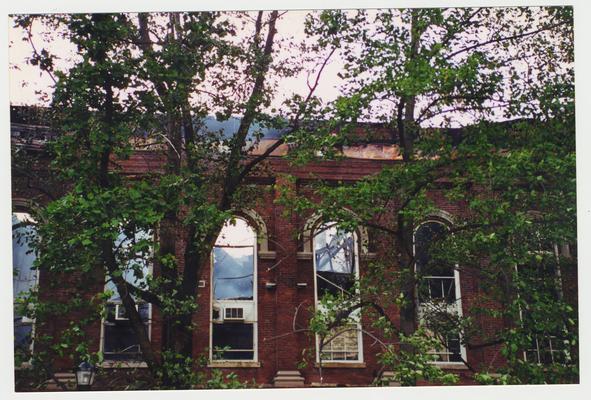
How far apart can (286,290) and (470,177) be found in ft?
15.3

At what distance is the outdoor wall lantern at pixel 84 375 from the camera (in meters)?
10.6

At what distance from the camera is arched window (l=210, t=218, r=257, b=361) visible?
1381 cm

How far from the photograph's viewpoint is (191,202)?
1117cm

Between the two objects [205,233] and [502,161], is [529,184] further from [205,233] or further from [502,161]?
[205,233]

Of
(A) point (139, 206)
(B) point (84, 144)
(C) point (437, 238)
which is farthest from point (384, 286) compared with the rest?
(B) point (84, 144)

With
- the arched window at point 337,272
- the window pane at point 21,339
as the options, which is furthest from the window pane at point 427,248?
the window pane at point 21,339

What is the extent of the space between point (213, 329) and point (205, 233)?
3.27 m

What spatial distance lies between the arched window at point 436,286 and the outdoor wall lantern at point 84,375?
572cm

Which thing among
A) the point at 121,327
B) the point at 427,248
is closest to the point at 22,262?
the point at 121,327

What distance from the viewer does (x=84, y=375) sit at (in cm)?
1062

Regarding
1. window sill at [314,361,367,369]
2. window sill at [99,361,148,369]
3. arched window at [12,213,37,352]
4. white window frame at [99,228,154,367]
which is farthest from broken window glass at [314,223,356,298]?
arched window at [12,213,37,352]

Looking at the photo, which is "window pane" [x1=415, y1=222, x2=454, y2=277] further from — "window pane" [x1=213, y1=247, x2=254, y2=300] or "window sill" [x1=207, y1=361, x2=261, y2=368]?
"window sill" [x1=207, y1=361, x2=261, y2=368]

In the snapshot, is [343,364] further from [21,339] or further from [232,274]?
[21,339]

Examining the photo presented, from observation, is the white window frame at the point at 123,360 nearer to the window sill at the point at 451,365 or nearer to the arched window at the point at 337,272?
the arched window at the point at 337,272
